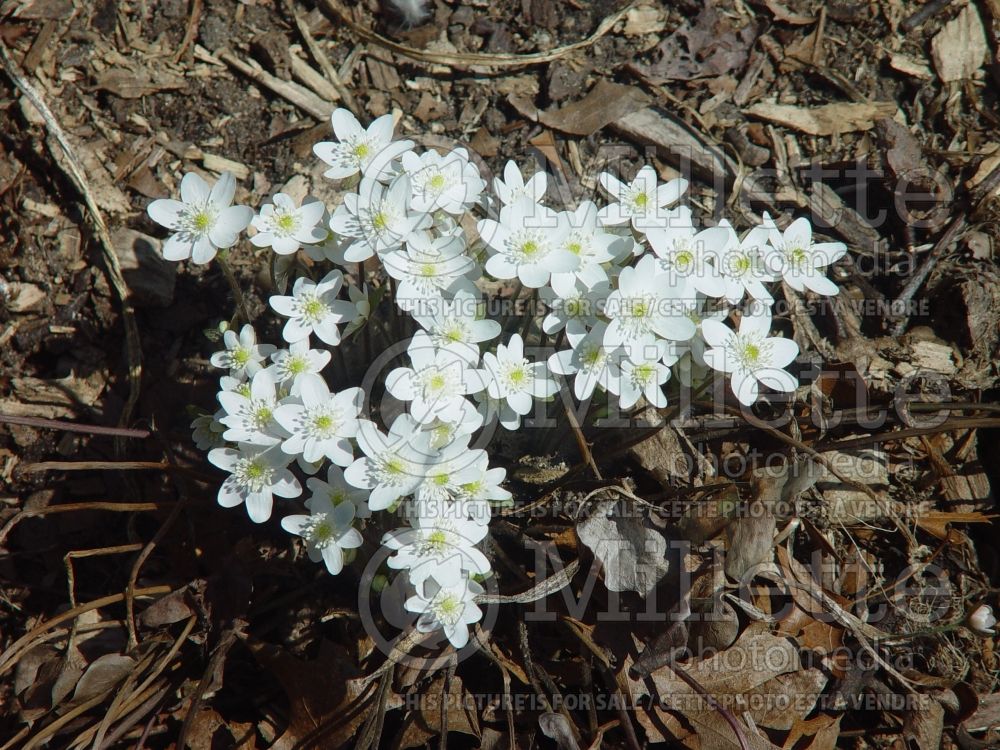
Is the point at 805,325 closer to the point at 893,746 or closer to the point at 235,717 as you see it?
the point at 893,746

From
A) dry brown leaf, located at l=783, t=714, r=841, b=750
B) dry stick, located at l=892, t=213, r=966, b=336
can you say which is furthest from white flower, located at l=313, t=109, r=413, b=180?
dry brown leaf, located at l=783, t=714, r=841, b=750

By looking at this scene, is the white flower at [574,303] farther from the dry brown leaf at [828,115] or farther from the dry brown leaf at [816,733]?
the dry brown leaf at [828,115]

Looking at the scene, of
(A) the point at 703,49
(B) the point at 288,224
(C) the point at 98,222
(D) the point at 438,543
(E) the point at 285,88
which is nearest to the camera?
(D) the point at 438,543

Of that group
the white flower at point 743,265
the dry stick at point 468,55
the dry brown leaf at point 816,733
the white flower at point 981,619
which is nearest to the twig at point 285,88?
the dry stick at point 468,55

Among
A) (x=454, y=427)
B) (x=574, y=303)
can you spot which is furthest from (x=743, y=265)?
(x=454, y=427)

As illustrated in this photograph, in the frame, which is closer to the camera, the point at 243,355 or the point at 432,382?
the point at 432,382

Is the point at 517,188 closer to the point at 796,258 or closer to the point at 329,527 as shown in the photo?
the point at 796,258
